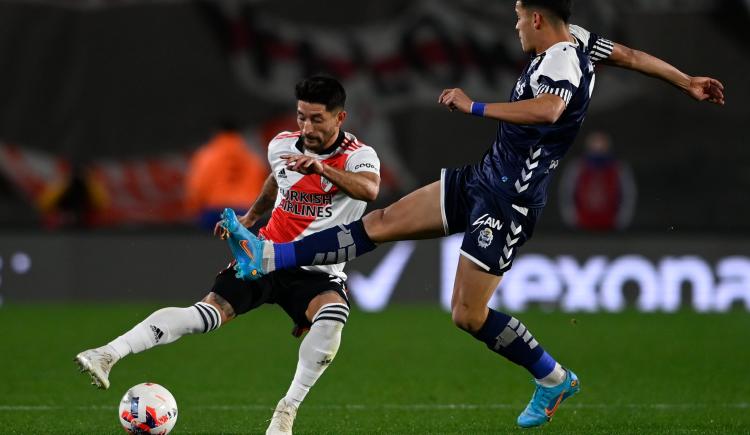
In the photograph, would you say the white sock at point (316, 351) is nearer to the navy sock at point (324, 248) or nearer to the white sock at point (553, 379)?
the navy sock at point (324, 248)

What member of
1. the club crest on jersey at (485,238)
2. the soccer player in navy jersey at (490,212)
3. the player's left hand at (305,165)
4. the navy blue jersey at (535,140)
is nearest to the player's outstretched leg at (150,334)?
the soccer player in navy jersey at (490,212)

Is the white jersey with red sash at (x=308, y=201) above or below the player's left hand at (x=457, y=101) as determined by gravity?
below

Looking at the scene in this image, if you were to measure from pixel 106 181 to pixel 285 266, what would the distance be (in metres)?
9.20

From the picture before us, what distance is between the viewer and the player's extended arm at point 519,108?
609 centimetres

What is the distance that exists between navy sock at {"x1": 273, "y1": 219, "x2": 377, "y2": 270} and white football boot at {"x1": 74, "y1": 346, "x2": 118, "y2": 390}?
3.28 feet

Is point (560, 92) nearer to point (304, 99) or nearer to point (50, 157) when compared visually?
point (304, 99)

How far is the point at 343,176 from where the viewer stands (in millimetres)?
6453

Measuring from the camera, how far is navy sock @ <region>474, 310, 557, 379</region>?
266 inches

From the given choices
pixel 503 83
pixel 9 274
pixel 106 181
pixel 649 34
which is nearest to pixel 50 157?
pixel 106 181

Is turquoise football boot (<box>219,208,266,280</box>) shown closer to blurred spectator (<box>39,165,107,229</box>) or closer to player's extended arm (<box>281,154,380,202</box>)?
player's extended arm (<box>281,154,380,202</box>)

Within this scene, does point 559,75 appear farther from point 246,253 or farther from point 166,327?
point 166,327

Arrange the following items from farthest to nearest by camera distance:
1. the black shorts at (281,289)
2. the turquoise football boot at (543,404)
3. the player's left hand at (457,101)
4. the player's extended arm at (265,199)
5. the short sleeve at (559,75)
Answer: the player's extended arm at (265,199), the turquoise football boot at (543,404), the black shorts at (281,289), the short sleeve at (559,75), the player's left hand at (457,101)

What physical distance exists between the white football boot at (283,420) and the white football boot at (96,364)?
34.7 inches

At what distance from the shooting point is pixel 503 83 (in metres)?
15.5
